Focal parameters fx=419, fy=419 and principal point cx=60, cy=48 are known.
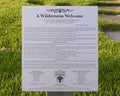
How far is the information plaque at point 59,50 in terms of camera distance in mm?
3668

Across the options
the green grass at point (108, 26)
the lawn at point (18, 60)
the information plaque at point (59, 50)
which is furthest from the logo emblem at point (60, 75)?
the green grass at point (108, 26)

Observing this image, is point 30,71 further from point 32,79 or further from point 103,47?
point 103,47

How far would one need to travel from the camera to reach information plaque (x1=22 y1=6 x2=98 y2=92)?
12.0 ft

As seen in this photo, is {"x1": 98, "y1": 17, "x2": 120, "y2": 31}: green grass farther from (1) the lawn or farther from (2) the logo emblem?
(2) the logo emblem

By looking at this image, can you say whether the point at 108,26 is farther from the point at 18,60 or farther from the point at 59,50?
the point at 59,50

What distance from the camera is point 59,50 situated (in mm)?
3664

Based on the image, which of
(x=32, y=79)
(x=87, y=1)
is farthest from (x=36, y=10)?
(x=87, y=1)

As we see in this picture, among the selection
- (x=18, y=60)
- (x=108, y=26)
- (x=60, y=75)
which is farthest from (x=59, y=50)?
(x=108, y=26)

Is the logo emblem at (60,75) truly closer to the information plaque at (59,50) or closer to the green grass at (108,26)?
the information plaque at (59,50)

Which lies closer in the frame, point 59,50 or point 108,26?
point 59,50

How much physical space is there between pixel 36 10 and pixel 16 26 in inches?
154

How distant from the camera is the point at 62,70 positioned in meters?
3.68

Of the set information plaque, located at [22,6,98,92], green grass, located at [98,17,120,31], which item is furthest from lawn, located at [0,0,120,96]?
information plaque, located at [22,6,98,92]

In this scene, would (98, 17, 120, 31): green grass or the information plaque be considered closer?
the information plaque
